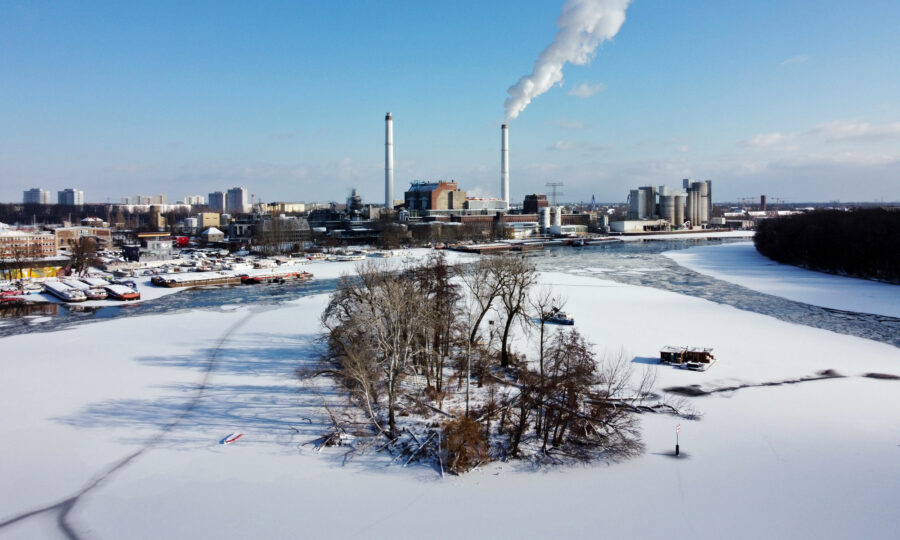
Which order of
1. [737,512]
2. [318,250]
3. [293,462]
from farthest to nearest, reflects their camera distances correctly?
[318,250] → [293,462] → [737,512]

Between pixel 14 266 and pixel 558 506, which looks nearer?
pixel 558 506

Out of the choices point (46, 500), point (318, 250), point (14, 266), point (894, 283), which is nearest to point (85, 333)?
point (46, 500)

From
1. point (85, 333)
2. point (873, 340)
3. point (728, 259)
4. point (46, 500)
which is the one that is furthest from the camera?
point (728, 259)

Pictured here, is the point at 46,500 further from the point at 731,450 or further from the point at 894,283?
the point at 894,283

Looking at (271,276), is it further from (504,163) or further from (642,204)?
(642,204)

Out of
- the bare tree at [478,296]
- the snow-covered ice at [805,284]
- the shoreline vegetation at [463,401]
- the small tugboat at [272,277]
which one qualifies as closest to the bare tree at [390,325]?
the shoreline vegetation at [463,401]

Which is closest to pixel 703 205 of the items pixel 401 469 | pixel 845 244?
pixel 845 244

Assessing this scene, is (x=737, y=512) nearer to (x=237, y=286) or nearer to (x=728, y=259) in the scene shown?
(x=237, y=286)

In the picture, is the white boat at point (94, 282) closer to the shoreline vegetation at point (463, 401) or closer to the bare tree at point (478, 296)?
the shoreline vegetation at point (463, 401)

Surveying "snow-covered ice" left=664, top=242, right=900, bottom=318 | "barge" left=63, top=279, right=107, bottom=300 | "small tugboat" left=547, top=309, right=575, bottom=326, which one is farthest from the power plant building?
"small tugboat" left=547, top=309, right=575, bottom=326
